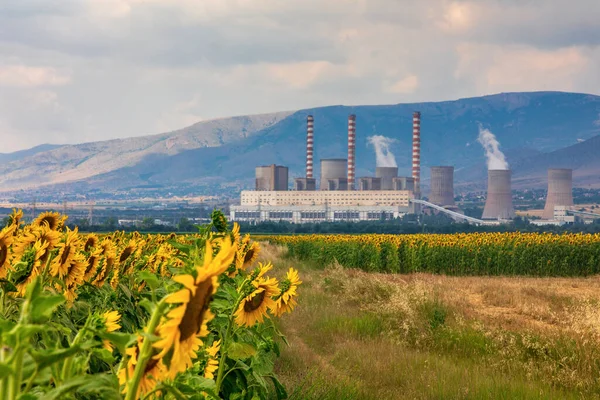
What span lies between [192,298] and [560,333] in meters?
9.42

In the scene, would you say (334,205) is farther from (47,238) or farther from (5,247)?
(5,247)

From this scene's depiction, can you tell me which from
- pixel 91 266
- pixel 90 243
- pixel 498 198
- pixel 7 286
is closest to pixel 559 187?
pixel 498 198

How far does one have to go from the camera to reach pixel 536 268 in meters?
27.4

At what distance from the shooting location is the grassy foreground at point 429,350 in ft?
24.3

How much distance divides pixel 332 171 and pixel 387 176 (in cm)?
1102

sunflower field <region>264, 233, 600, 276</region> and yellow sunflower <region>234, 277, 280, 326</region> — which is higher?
yellow sunflower <region>234, 277, 280, 326</region>

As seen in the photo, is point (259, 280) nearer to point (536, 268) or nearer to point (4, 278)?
point (4, 278)

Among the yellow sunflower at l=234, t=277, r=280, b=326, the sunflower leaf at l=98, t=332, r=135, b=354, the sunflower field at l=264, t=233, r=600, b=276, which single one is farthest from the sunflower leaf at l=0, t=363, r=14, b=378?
the sunflower field at l=264, t=233, r=600, b=276

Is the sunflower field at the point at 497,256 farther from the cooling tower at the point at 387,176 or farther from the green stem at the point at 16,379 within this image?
the cooling tower at the point at 387,176

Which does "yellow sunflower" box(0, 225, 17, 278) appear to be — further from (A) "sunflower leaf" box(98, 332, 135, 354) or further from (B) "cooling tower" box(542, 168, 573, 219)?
(B) "cooling tower" box(542, 168, 573, 219)

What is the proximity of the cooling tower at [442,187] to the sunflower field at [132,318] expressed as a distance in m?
156

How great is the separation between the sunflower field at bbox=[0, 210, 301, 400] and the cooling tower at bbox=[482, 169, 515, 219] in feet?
412

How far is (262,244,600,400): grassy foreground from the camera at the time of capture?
24.3 feet

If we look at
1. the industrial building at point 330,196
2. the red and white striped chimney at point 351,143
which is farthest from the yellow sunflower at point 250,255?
the industrial building at point 330,196
